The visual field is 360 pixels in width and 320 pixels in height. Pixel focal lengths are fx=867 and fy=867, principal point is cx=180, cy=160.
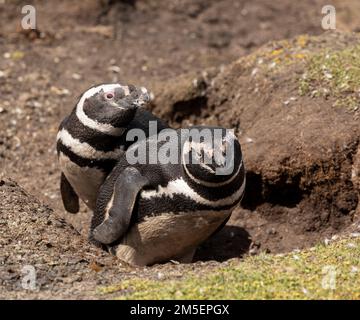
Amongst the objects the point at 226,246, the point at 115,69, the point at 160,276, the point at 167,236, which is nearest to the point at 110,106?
the point at 167,236

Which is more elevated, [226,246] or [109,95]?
[109,95]

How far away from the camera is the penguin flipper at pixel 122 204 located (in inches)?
202

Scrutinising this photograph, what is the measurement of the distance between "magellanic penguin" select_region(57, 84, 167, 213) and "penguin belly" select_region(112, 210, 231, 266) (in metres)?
0.51

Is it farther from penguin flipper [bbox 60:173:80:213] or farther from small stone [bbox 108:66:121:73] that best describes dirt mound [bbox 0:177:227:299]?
small stone [bbox 108:66:121:73]

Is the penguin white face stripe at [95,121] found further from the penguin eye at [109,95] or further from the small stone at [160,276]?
the small stone at [160,276]

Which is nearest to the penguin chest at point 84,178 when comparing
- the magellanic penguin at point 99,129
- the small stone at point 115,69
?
the magellanic penguin at point 99,129

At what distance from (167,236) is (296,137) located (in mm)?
Answer: 1419

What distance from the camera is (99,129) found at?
5.45 meters

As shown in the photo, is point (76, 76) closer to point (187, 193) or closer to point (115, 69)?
point (115, 69)

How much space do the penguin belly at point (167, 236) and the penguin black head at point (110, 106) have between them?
658mm

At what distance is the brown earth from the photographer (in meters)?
5.23

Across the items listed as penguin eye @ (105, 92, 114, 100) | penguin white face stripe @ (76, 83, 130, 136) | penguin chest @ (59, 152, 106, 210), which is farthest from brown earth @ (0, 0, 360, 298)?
penguin eye @ (105, 92, 114, 100)

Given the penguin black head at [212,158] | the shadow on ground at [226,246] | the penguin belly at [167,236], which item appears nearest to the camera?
the penguin black head at [212,158]

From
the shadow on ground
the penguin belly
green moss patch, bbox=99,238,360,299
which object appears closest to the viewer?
green moss patch, bbox=99,238,360,299
